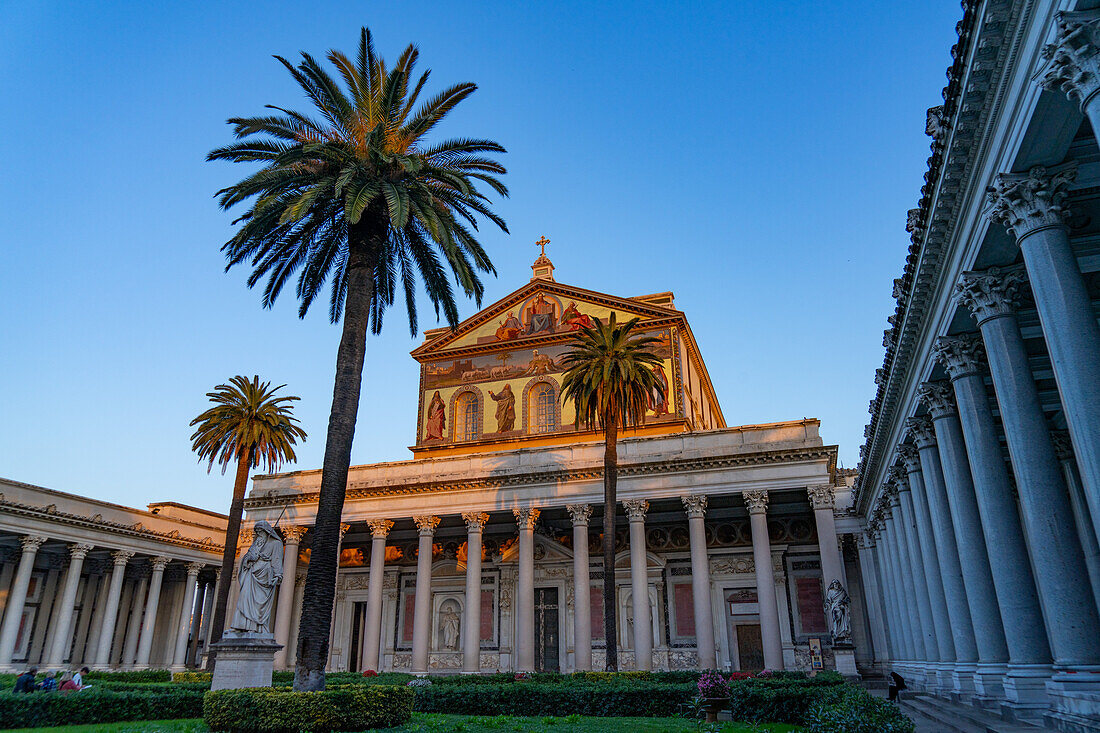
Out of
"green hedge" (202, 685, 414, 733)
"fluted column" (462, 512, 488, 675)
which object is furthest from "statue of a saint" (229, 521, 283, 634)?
"fluted column" (462, 512, 488, 675)

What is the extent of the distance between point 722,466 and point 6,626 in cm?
3259

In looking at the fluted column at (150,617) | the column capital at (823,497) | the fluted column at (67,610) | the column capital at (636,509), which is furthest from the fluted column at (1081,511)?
the fluted column at (150,617)

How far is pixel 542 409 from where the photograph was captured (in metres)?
38.2

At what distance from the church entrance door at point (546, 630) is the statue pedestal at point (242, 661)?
22759 mm

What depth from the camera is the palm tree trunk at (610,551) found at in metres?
24.8

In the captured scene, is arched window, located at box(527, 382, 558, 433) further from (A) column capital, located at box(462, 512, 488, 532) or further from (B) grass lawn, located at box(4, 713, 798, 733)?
(B) grass lawn, located at box(4, 713, 798, 733)

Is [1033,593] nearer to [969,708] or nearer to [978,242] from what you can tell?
[969,708]

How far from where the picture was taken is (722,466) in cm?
2998

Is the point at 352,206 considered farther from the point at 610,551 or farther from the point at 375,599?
the point at 375,599

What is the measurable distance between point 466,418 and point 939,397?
2718 cm

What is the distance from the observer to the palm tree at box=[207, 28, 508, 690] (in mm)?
17922

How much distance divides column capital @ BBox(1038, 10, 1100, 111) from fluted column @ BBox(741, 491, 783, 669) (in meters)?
22.5

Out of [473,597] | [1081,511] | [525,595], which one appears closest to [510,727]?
[1081,511]

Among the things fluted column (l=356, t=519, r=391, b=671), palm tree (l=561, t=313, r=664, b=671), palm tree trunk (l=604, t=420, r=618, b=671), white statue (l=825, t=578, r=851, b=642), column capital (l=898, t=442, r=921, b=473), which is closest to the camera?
column capital (l=898, t=442, r=921, b=473)
